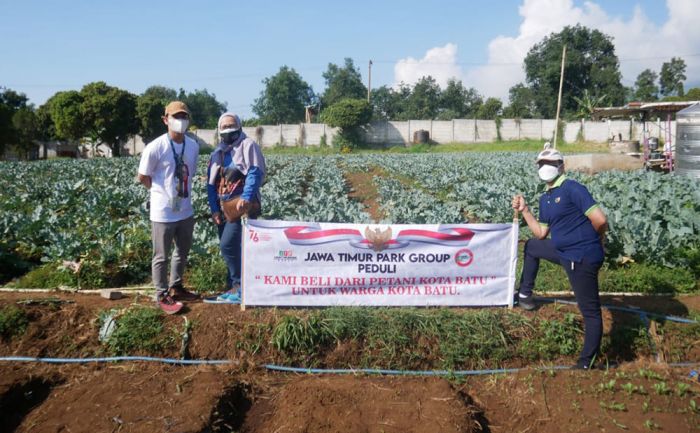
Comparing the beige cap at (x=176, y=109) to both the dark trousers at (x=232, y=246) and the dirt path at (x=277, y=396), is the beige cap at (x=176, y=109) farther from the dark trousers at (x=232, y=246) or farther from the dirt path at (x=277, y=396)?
the dirt path at (x=277, y=396)

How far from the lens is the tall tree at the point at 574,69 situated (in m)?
→ 66.2

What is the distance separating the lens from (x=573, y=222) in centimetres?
451

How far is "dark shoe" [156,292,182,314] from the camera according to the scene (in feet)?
16.6

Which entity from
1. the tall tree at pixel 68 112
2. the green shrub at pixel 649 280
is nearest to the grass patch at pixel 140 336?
the green shrub at pixel 649 280

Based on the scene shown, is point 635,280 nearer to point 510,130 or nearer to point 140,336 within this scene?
point 140,336

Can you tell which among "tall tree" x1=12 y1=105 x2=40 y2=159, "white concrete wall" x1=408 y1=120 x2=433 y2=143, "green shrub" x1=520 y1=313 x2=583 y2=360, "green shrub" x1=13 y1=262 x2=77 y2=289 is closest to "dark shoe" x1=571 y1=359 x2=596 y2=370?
"green shrub" x1=520 y1=313 x2=583 y2=360

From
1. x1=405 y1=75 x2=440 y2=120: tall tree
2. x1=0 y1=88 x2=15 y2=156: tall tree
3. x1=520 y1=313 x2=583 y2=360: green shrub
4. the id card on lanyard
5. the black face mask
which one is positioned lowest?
x1=520 y1=313 x2=583 y2=360: green shrub

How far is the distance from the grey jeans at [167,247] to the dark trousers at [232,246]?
0.40m

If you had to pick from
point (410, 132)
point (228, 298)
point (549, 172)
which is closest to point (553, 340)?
point (549, 172)

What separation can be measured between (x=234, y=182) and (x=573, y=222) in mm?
3466

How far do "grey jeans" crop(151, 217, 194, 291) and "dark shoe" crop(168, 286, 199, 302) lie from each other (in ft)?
0.20

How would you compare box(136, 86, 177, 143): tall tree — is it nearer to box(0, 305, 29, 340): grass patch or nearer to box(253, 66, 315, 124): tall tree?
box(253, 66, 315, 124): tall tree

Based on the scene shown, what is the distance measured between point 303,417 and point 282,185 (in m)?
11.6

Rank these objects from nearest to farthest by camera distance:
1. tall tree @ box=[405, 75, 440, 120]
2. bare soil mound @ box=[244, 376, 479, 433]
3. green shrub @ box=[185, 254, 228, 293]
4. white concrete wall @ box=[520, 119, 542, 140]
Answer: bare soil mound @ box=[244, 376, 479, 433]
green shrub @ box=[185, 254, 228, 293]
white concrete wall @ box=[520, 119, 542, 140]
tall tree @ box=[405, 75, 440, 120]
